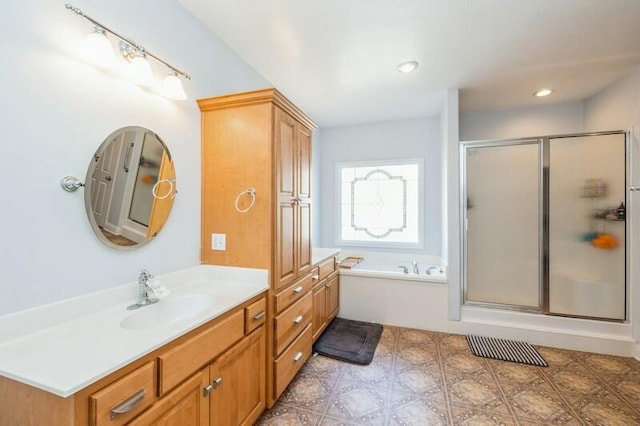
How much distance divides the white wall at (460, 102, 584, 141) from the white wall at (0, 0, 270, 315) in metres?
3.56

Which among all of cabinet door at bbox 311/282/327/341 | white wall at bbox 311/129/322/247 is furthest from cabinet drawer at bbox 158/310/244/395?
white wall at bbox 311/129/322/247

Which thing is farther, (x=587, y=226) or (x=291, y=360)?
(x=587, y=226)

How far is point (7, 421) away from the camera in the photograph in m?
0.84

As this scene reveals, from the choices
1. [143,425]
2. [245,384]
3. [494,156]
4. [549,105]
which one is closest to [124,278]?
[143,425]

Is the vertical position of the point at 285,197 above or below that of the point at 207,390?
above

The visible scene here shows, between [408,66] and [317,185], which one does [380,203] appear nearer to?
[317,185]

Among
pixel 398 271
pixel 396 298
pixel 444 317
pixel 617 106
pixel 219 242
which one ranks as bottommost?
pixel 444 317

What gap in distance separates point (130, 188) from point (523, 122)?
4.28 m

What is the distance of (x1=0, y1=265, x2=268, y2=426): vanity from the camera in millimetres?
793

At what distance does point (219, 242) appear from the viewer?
1856mm

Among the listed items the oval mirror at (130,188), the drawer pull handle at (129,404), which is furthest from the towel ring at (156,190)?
the drawer pull handle at (129,404)

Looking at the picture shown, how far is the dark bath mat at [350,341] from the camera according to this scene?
7.91 ft

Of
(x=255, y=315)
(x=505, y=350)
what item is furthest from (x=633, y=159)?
(x=255, y=315)

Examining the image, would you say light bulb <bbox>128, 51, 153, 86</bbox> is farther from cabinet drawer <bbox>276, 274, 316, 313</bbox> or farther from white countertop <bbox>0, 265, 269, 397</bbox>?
cabinet drawer <bbox>276, 274, 316, 313</bbox>
